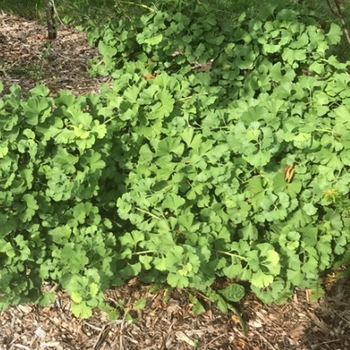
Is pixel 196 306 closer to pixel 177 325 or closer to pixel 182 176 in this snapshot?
pixel 177 325

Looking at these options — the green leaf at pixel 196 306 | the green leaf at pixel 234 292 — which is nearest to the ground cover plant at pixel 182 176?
the green leaf at pixel 234 292

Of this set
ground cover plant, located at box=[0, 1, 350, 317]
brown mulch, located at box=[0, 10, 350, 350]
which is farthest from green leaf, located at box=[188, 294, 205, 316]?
ground cover plant, located at box=[0, 1, 350, 317]

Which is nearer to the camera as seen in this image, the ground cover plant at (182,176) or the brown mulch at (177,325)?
the ground cover plant at (182,176)

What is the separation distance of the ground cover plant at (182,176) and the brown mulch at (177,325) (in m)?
0.34

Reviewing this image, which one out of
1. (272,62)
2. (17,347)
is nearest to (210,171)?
(272,62)

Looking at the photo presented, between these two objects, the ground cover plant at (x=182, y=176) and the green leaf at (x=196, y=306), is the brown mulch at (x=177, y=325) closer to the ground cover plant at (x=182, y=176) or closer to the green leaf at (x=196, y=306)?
the green leaf at (x=196, y=306)

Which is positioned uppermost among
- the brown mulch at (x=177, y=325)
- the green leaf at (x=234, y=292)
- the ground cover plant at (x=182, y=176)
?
the ground cover plant at (x=182, y=176)

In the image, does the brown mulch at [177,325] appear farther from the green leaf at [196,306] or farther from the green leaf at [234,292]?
the green leaf at [234,292]

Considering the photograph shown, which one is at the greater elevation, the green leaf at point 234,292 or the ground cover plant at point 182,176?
the ground cover plant at point 182,176

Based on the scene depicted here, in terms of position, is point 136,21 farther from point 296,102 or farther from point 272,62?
point 296,102

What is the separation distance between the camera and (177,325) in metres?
2.65

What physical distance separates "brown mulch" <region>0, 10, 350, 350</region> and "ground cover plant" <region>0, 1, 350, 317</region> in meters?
0.34

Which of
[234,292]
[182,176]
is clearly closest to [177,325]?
[234,292]

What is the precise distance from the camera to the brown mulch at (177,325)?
258 centimetres
